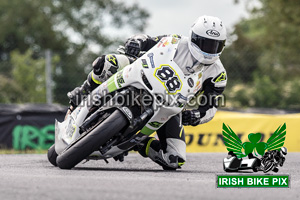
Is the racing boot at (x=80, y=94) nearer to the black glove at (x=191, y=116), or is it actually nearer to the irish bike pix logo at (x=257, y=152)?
→ the black glove at (x=191, y=116)

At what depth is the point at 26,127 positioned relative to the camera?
421 inches

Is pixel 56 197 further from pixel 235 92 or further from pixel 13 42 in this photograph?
pixel 13 42

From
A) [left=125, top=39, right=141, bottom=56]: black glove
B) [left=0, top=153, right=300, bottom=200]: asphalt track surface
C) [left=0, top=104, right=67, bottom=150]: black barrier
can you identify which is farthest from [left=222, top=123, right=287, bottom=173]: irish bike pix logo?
[left=0, top=104, right=67, bottom=150]: black barrier

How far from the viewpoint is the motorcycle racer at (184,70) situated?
586 centimetres

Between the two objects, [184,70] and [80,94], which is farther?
[80,94]

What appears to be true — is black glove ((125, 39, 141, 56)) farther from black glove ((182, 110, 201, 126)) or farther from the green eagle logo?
the green eagle logo

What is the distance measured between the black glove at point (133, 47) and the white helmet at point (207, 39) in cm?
61

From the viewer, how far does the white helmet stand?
5.81 metres

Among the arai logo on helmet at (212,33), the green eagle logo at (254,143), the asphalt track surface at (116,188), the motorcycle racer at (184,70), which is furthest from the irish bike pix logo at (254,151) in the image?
the arai logo on helmet at (212,33)

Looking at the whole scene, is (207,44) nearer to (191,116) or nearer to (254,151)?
(191,116)

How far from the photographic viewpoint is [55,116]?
10922 mm

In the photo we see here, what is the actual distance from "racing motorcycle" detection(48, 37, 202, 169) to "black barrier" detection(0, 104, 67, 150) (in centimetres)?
464

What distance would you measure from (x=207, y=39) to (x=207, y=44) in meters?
0.05

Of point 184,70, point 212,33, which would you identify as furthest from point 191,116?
point 212,33
